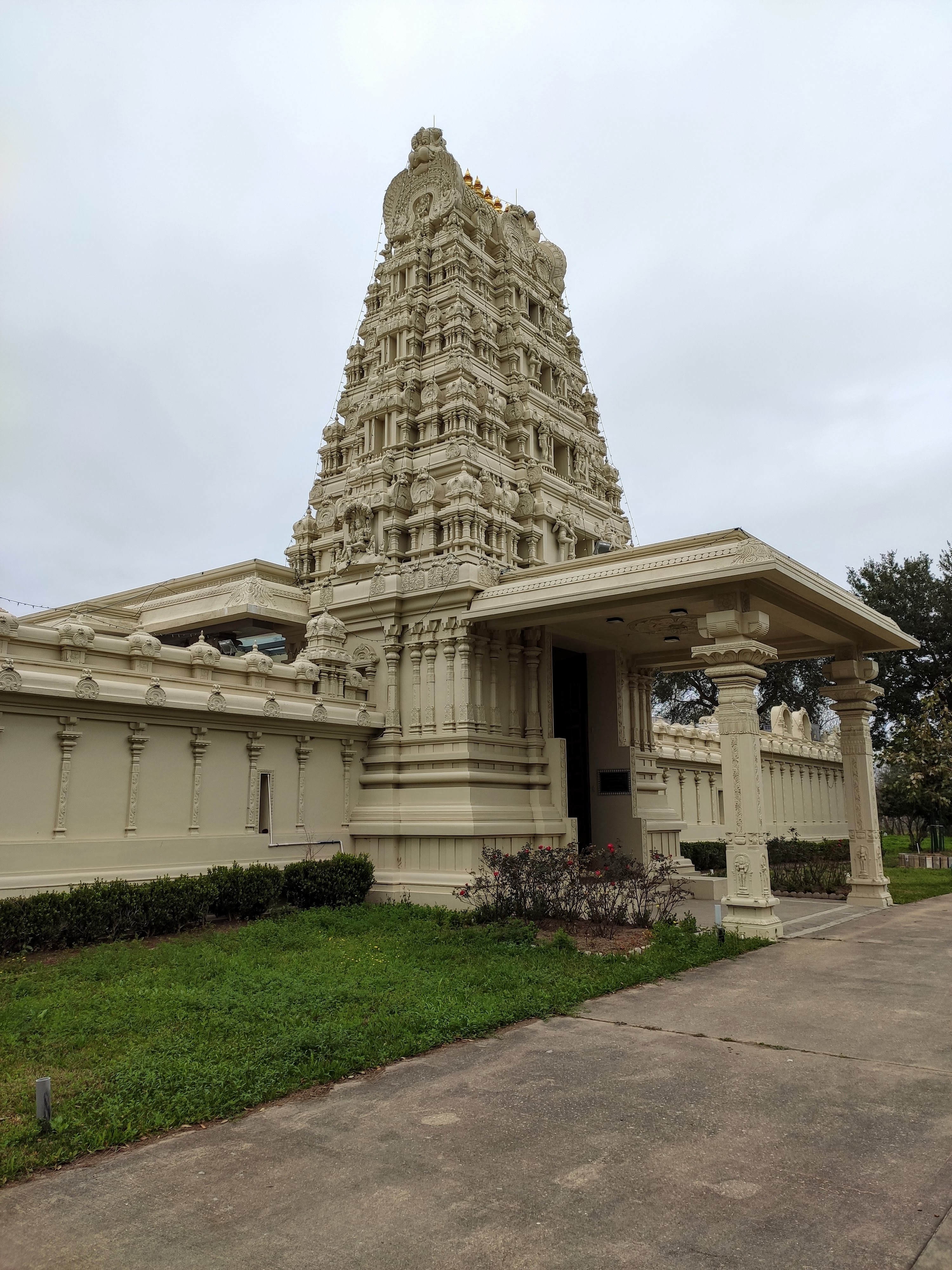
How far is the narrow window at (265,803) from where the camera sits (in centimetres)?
1460

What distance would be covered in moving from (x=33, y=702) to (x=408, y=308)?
1317 centimetres

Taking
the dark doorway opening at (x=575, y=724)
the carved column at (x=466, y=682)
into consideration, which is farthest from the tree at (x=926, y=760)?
the carved column at (x=466, y=682)

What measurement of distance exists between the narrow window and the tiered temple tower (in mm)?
4567

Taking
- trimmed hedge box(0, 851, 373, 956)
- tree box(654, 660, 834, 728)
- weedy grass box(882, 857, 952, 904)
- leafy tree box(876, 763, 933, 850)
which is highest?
tree box(654, 660, 834, 728)

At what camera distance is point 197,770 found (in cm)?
1360

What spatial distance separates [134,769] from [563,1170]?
32.2 ft

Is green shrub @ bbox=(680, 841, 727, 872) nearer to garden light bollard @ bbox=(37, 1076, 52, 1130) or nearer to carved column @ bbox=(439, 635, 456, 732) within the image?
carved column @ bbox=(439, 635, 456, 732)

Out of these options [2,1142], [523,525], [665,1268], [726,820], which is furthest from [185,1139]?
[523,525]

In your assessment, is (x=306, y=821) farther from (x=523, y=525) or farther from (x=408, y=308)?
(x=408, y=308)

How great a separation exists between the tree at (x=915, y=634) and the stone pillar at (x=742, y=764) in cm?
3141

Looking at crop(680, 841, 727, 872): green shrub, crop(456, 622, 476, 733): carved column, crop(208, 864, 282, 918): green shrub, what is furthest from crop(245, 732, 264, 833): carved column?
crop(680, 841, 727, 872): green shrub

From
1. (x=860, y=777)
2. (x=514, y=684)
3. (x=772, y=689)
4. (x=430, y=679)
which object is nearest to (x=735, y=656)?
(x=514, y=684)

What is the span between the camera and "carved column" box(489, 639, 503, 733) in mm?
16438

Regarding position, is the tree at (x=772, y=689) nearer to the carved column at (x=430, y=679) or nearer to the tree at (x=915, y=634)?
the tree at (x=915, y=634)
